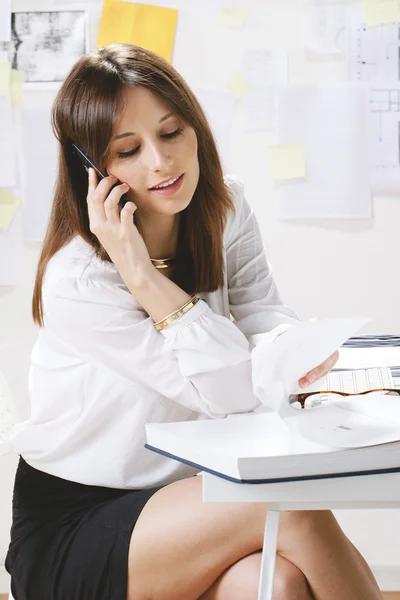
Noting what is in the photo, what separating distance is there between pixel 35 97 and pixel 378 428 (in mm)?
1656

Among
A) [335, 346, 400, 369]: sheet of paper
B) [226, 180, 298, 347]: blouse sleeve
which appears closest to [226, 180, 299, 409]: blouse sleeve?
[226, 180, 298, 347]: blouse sleeve

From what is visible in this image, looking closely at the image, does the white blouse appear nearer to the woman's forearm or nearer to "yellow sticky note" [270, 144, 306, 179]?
the woman's forearm

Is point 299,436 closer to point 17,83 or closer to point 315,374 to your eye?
point 315,374

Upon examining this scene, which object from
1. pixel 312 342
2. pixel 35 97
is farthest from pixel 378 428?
pixel 35 97

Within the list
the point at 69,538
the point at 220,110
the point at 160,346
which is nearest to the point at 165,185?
the point at 160,346

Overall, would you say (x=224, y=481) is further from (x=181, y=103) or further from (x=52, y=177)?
(x=52, y=177)

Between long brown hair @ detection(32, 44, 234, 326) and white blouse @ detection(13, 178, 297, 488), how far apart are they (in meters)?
0.06

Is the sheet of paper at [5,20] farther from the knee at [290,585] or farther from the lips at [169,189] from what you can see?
the knee at [290,585]

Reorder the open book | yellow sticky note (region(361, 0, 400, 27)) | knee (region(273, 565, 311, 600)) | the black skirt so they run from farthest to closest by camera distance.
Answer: yellow sticky note (region(361, 0, 400, 27)) → the black skirt → knee (region(273, 565, 311, 600)) → the open book

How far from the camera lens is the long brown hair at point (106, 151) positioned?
1229mm

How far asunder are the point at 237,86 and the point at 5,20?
62cm

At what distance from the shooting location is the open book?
0.73 m

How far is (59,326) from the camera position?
1241 mm

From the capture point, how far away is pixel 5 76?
2.19 m
